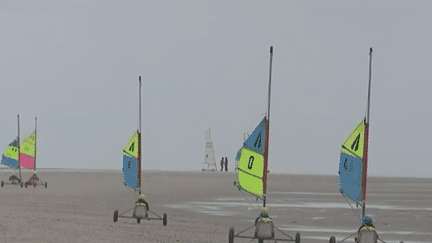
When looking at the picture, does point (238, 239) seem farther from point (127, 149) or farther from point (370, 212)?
point (370, 212)

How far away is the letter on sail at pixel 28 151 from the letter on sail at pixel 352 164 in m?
41.5

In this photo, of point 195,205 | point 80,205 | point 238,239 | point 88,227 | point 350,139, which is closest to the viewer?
point 350,139

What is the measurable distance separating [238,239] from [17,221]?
8471 millimetres

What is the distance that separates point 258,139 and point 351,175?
2672 mm

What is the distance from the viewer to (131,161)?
91.7ft

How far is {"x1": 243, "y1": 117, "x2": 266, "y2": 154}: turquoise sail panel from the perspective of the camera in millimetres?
19292

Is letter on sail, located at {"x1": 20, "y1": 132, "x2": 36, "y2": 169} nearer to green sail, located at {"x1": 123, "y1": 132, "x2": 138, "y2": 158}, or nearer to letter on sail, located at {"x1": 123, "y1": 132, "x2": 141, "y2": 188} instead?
letter on sail, located at {"x1": 123, "y1": 132, "x2": 141, "y2": 188}

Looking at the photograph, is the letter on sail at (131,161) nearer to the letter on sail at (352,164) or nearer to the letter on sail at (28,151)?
the letter on sail at (352,164)

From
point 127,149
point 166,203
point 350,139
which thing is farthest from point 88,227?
point 166,203

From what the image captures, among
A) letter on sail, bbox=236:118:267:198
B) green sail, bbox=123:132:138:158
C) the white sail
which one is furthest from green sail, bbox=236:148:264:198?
the white sail

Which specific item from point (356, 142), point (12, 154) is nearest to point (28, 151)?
point (12, 154)

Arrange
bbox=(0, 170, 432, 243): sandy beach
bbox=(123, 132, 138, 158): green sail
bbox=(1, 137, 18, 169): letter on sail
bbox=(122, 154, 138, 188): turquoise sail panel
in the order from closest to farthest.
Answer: bbox=(0, 170, 432, 243): sandy beach, bbox=(123, 132, 138, 158): green sail, bbox=(122, 154, 138, 188): turquoise sail panel, bbox=(1, 137, 18, 169): letter on sail

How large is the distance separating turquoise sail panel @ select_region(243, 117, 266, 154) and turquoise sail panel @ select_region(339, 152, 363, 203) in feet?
7.60

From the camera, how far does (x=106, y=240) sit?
66.3ft
